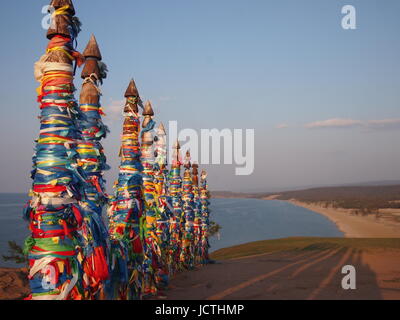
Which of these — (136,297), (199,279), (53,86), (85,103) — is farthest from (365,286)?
(53,86)

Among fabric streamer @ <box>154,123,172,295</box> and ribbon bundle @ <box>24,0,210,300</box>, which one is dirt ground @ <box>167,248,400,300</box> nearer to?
fabric streamer @ <box>154,123,172,295</box>

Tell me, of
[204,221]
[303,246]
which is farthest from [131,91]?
[303,246]

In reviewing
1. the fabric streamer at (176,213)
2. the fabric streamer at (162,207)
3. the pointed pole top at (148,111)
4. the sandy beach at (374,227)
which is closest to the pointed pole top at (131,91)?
the pointed pole top at (148,111)

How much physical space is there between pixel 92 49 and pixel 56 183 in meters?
4.68

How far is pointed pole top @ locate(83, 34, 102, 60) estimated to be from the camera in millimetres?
9543

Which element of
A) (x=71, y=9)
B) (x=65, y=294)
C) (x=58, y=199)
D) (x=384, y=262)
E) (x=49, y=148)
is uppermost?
(x=71, y=9)

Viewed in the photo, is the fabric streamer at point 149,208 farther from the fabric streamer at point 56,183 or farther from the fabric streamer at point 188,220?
the fabric streamer at point 188,220

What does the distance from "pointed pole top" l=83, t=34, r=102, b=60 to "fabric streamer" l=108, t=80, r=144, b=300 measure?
2832 millimetres

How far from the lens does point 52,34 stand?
22.0 ft

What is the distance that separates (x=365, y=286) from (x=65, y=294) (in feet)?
44.2

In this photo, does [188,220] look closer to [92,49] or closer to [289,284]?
[289,284]

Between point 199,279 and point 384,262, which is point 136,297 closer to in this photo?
point 199,279

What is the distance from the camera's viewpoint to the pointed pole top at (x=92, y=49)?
9543 millimetres

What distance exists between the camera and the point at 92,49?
955 cm
